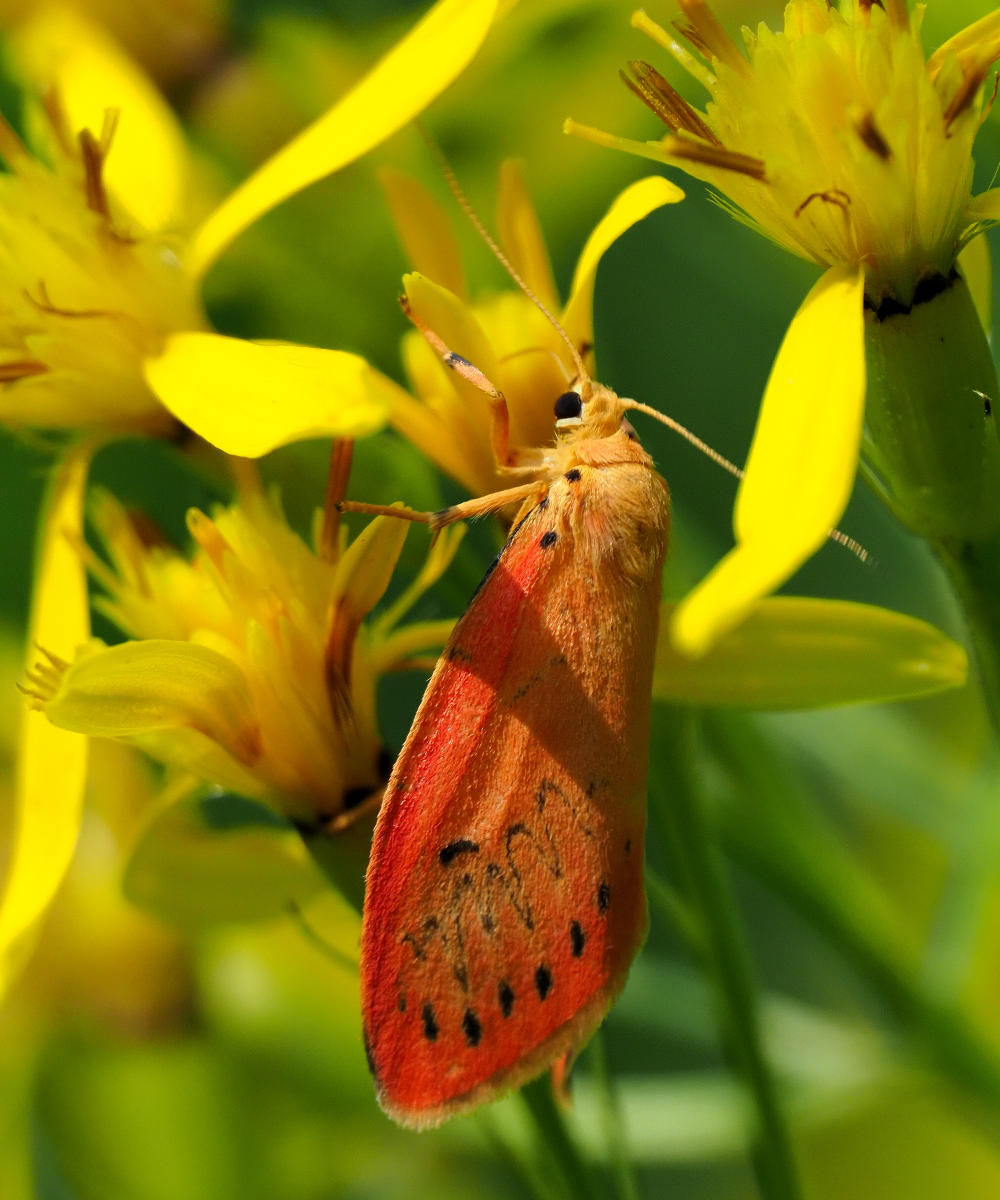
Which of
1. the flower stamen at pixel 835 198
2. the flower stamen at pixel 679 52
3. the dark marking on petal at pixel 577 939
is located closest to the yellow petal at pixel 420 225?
the flower stamen at pixel 679 52

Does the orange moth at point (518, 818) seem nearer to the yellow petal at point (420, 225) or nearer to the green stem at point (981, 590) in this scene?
the yellow petal at point (420, 225)

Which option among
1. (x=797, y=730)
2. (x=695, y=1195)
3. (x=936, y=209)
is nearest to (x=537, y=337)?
(x=936, y=209)

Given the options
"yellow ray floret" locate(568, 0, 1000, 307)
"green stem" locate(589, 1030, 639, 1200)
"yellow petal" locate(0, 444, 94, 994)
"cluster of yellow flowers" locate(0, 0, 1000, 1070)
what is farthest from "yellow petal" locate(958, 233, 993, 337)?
"yellow petal" locate(0, 444, 94, 994)

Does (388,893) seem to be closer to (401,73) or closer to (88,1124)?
(401,73)

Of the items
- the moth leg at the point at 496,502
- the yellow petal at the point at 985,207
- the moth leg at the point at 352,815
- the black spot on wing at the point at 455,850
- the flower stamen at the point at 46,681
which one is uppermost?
the yellow petal at the point at 985,207

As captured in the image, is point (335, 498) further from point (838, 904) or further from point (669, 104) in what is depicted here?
point (838, 904)

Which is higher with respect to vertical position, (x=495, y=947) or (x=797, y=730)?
(x=495, y=947)

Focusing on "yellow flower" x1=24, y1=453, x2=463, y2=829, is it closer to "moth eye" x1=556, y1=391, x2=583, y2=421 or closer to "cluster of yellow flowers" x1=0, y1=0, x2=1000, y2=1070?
"cluster of yellow flowers" x1=0, y1=0, x2=1000, y2=1070
